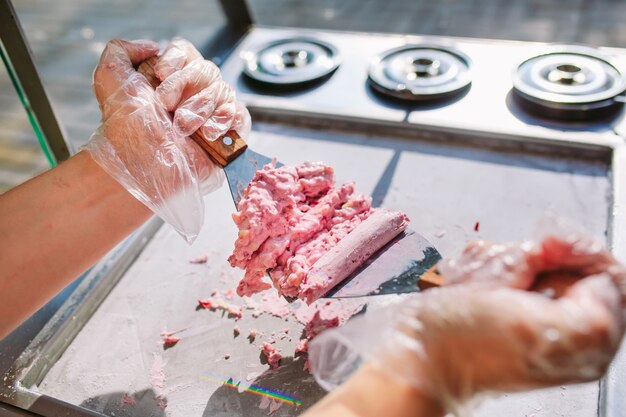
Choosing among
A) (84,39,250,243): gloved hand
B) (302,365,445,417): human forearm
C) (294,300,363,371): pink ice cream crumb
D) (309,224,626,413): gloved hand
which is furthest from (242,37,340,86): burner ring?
(302,365,445,417): human forearm

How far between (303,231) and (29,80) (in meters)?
1.35

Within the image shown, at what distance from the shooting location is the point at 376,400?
3.18 feet

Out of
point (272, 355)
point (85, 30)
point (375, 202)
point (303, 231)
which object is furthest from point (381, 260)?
point (85, 30)

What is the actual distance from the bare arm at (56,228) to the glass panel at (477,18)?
2.85 m

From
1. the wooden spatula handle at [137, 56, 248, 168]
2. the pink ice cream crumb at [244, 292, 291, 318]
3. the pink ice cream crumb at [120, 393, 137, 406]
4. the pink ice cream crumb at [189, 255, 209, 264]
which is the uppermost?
the wooden spatula handle at [137, 56, 248, 168]

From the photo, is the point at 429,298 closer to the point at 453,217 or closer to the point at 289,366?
the point at 289,366

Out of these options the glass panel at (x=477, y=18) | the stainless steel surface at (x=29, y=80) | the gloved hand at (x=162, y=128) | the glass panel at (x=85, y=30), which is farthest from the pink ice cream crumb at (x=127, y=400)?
the glass panel at (x=477, y=18)

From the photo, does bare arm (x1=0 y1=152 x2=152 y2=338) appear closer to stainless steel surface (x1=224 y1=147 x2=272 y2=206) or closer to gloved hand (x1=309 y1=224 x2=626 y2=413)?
stainless steel surface (x1=224 y1=147 x2=272 y2=206)

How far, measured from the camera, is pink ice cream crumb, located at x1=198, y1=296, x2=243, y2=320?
170 centimetres

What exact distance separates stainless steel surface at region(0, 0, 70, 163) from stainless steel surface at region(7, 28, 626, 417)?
661 mm

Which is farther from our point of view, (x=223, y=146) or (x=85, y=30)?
(x=85, y=30)

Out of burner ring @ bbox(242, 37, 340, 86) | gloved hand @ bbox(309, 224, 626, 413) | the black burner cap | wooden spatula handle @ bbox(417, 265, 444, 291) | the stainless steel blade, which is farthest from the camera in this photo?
burner ring @ bbox(242, 37, 340, 86)

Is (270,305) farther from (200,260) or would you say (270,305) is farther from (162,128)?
(162,128)

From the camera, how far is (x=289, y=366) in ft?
5.02
